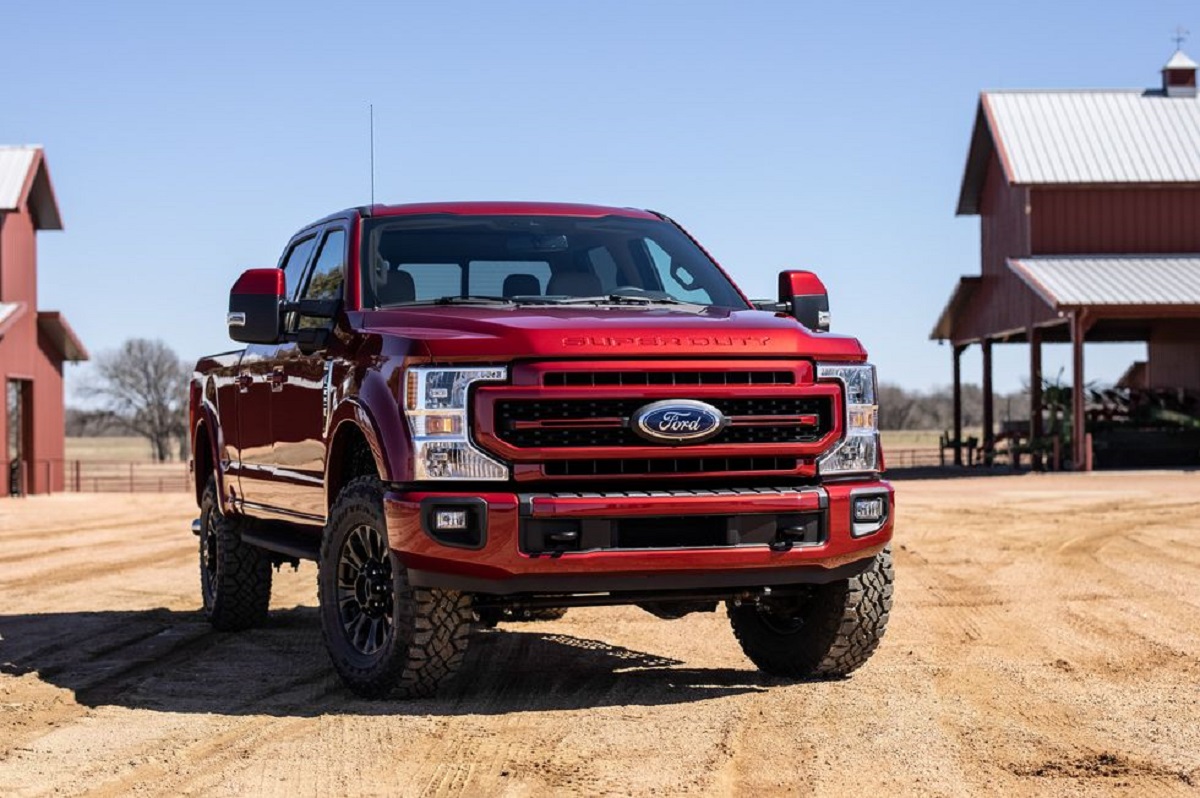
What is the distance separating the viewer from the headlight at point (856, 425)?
7445 millimetres

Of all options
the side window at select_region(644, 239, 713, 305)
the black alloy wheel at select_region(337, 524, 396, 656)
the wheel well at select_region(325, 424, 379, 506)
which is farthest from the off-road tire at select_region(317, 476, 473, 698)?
the side window at select_region(644, 239, 713, 305)

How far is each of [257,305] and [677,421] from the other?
2285 mm

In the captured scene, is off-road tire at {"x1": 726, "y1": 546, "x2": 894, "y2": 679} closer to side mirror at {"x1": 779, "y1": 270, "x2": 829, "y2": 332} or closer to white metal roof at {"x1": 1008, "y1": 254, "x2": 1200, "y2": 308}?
side mirror at {"x1": 779, "y1": 270, "x2": 829, "y2": 332}

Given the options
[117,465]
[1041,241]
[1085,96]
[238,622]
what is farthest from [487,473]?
[117,465]

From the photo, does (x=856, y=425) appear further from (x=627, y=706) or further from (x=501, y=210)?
(x=501, y=210)

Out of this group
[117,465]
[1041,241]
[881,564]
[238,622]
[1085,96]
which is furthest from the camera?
[117,465]

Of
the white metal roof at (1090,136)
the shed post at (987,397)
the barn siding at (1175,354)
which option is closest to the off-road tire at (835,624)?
the white metal roof at (1090,136)

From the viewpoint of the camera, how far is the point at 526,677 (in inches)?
323

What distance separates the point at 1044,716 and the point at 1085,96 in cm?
3580

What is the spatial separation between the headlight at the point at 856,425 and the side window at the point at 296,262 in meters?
3.21

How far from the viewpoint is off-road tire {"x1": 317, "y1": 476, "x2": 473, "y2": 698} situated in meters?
7.11

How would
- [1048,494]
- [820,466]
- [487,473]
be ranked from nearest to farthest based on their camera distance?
[487,473] < [820,466] < [1048,494]

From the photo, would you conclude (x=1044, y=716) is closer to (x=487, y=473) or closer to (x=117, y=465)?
(x=487, y=473)

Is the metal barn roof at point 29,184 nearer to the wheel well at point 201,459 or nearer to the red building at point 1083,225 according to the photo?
the red building at point 1083,225
